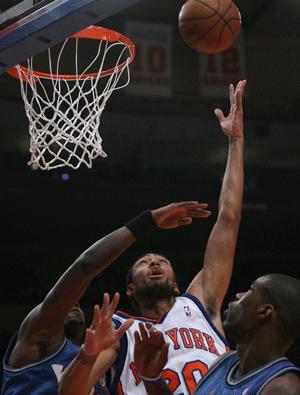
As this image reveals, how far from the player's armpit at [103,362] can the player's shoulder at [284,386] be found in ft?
3.34

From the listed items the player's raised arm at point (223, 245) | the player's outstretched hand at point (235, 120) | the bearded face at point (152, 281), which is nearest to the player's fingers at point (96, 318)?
the bearded face at point (152, 281)

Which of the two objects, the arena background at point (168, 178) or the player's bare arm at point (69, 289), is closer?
the player's bare arm at point (69, 289)

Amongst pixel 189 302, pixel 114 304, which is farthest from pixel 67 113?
pixel 114 304

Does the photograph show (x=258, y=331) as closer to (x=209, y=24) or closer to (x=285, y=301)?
(x=285, y=301)

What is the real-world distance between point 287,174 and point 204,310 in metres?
7.30

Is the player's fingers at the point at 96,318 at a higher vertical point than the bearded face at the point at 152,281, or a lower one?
higher

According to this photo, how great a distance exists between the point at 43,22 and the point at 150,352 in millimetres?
1480

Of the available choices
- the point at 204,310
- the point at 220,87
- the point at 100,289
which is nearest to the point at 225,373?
the point at 204,310

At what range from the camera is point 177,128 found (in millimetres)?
10719

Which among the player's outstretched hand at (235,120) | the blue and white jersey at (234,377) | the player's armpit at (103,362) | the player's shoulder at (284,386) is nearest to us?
the player's shoulder at (284,386)

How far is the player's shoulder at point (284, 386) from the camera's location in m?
2.10

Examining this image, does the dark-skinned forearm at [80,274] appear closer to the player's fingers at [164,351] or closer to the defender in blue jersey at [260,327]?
the player's fingers at [164,351]

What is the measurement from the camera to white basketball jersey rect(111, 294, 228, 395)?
335cm

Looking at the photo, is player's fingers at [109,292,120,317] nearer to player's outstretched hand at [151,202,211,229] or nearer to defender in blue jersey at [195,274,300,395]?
defender in blue jersey at [195,274,300,395]
